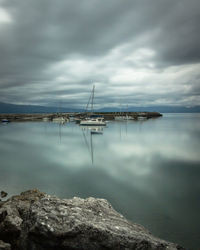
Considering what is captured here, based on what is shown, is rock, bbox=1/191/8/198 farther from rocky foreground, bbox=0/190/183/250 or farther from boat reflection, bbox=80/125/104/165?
boat reflection, bbox=80/125/104/165

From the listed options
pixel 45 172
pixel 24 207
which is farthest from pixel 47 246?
pixel 45 172

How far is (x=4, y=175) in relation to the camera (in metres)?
20.3

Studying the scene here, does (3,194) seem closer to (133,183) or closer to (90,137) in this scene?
(133,183)

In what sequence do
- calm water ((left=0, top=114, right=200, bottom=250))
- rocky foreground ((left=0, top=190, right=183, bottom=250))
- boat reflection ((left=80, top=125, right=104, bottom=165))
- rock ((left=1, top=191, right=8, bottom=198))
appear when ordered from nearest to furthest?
rocky foreground ((left=0, top=190, right=183, bottom=250)) < calm water ((left=0, top=114, right=200, bottom=250)) < rock ((left=1, top=191, right=8, bottom=198)) < boat reflection ((left=80, top=125, right=104, bottom=165))

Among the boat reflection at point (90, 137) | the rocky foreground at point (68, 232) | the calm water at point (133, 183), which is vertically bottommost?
the boat reflection at point (90, 137)

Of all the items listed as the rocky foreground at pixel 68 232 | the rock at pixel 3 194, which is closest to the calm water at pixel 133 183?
the rock at pixel 3 194

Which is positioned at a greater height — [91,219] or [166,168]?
[91,219]

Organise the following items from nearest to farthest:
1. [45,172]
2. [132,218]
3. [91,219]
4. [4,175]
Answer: [91,219] → [132,218] → [4,175] → [45,172]

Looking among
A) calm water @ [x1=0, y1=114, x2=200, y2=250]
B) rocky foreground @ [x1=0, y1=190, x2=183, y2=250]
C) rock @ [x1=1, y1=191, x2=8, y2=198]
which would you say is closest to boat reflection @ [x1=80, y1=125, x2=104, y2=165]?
calm water @ [x1=0, y1=114, x2=200, y2=250]

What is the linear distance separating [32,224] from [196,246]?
7.30m

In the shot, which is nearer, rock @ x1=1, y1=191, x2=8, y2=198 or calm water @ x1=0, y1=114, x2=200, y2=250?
calm water @ x1=0, y1=114, x2=200, y2=250

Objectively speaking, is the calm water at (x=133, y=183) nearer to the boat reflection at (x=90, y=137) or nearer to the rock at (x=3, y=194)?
the rock at (x=3, y=194)

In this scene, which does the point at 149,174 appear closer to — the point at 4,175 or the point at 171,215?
the point at 171,215

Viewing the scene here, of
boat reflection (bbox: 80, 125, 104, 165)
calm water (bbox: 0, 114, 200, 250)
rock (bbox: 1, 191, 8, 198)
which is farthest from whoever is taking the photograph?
boat reflection (bbox: 80, 125, 104, 165)
